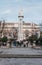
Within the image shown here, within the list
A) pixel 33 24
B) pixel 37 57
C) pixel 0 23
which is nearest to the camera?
pixel 37 57

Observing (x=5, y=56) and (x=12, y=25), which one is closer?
(x=5, y=56)

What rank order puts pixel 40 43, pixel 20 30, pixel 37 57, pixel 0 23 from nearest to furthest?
pixel 37 57
pixel 40 43
pixel 20 30
pixel 0 23

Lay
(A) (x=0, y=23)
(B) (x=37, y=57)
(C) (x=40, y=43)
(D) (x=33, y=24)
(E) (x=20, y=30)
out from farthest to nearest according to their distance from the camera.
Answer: (D) (x=33, y=24) < (A) (x=0, y=23) < (E) (x=20, y=30) < (C) (x=40, y=43) < (B) (x=37, y=57)

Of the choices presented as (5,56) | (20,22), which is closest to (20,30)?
(20,22)

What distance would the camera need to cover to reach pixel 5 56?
22.9m

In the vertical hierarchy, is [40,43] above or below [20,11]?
below

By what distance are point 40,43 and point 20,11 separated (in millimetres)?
39823

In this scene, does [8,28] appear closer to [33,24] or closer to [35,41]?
[33,24]

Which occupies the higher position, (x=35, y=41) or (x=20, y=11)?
(x=20, y=11)

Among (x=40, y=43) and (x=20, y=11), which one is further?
(x=20, y=11)

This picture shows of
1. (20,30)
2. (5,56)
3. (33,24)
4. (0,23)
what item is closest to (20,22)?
(20,30)

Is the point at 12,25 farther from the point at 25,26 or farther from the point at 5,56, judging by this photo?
the point at 5,56

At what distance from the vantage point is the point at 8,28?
125938mm

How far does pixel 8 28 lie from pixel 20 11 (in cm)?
2314
